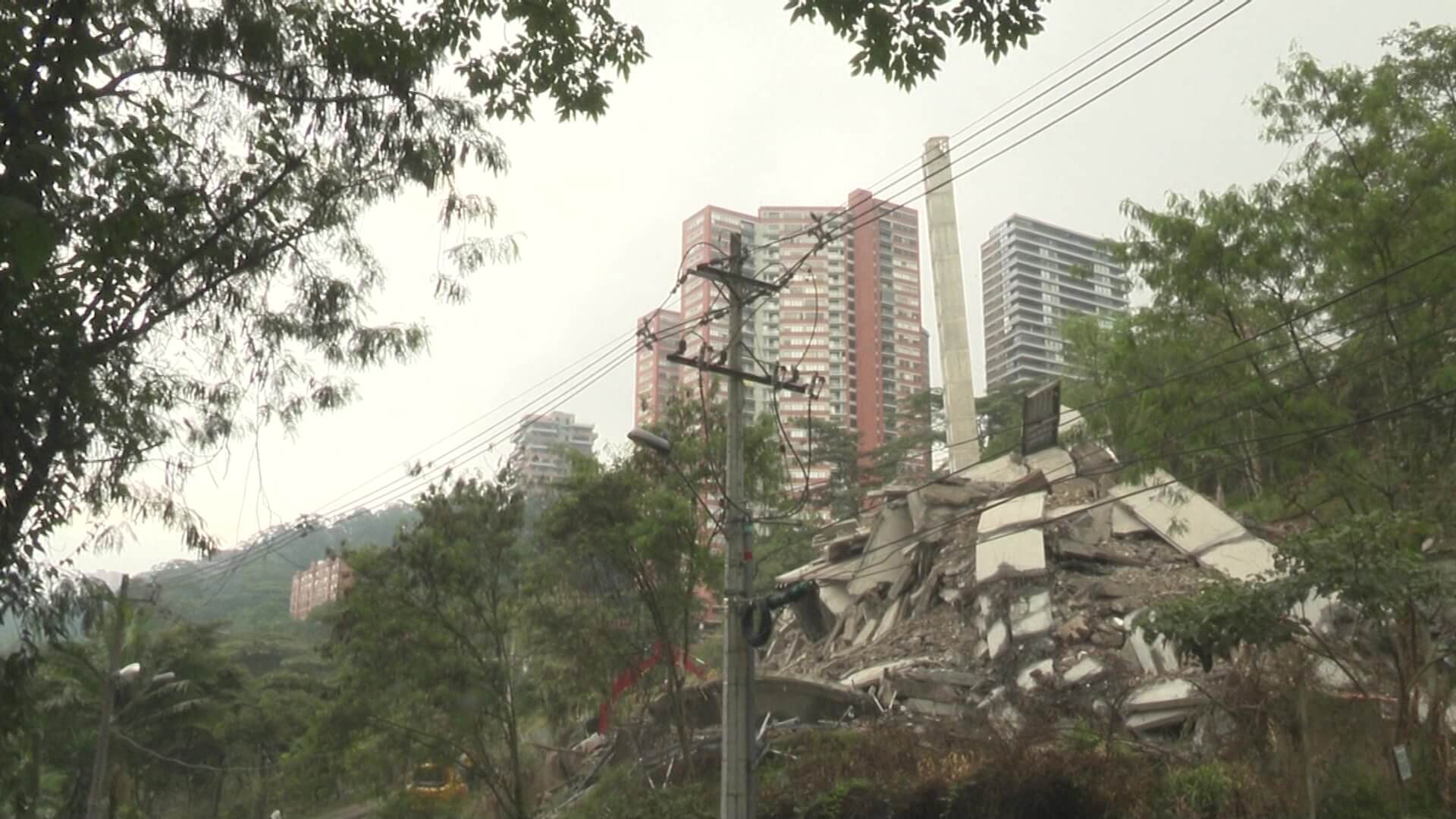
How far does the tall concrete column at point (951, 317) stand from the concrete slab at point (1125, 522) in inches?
451

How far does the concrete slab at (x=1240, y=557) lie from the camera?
23.2 metres

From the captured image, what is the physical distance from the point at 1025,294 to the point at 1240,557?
3992 cm

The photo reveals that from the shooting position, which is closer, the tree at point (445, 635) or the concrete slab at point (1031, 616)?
the tree at point (445, 635)

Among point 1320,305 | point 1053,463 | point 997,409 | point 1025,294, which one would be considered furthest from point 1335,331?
point 1025,294

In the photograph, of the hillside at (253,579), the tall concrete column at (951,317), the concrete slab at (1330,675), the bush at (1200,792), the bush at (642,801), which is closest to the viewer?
the bush at (1200,792)

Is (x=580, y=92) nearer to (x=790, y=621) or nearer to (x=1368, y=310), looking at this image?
(x=1368, y=310)

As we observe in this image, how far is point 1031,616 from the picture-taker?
2214 cm

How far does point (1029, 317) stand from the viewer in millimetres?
61406

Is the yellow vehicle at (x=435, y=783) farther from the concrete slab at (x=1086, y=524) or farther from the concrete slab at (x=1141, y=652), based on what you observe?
the concrete slab at (x=1086, y=524)

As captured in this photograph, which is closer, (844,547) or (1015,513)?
(1015,513)

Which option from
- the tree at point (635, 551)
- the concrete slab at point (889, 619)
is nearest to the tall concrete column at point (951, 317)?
the concrete slab at point (889, 619)

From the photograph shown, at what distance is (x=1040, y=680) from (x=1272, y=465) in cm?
489

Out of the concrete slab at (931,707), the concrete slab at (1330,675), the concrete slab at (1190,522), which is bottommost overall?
the concrete slab at (931,707)

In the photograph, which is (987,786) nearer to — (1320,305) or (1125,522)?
(1320,305)
